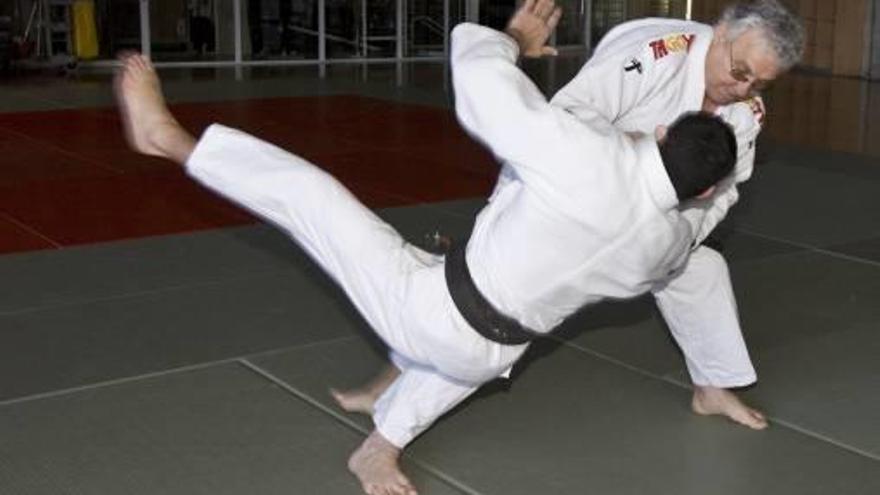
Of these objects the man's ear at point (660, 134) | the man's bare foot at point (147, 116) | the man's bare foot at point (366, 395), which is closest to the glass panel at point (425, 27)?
the man's bare foot at point (366, 395)

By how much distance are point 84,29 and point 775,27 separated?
1364cm

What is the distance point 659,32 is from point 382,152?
5503 millimetres

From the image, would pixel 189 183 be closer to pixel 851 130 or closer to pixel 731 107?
pixel 731 107

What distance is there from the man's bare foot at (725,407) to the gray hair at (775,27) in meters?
1.19

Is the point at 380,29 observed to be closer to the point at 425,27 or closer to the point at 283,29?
the point at 425,27

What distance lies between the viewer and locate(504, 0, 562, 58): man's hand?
3.32 meters

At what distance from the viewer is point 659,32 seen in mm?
3559

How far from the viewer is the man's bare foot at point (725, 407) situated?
381cm

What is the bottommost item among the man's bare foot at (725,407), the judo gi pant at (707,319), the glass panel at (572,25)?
the man's bare foot at (725,407)

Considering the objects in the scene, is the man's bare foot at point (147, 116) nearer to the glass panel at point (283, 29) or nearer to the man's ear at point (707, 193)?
the man's ear at point (707, 193)

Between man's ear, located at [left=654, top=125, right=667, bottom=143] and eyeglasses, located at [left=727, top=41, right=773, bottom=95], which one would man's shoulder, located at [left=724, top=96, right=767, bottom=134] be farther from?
man's ear, located at [left=654, top=125, right=667, bottom=143]

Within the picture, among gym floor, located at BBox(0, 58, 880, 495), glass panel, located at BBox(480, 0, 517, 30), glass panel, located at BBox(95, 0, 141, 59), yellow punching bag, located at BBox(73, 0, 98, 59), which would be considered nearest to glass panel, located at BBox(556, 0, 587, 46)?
glass panel, located at BBox(480, 0, 517, 30)

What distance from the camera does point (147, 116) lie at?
3414 millimetres

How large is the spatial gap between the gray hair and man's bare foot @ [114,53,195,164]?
1606 millimetres
